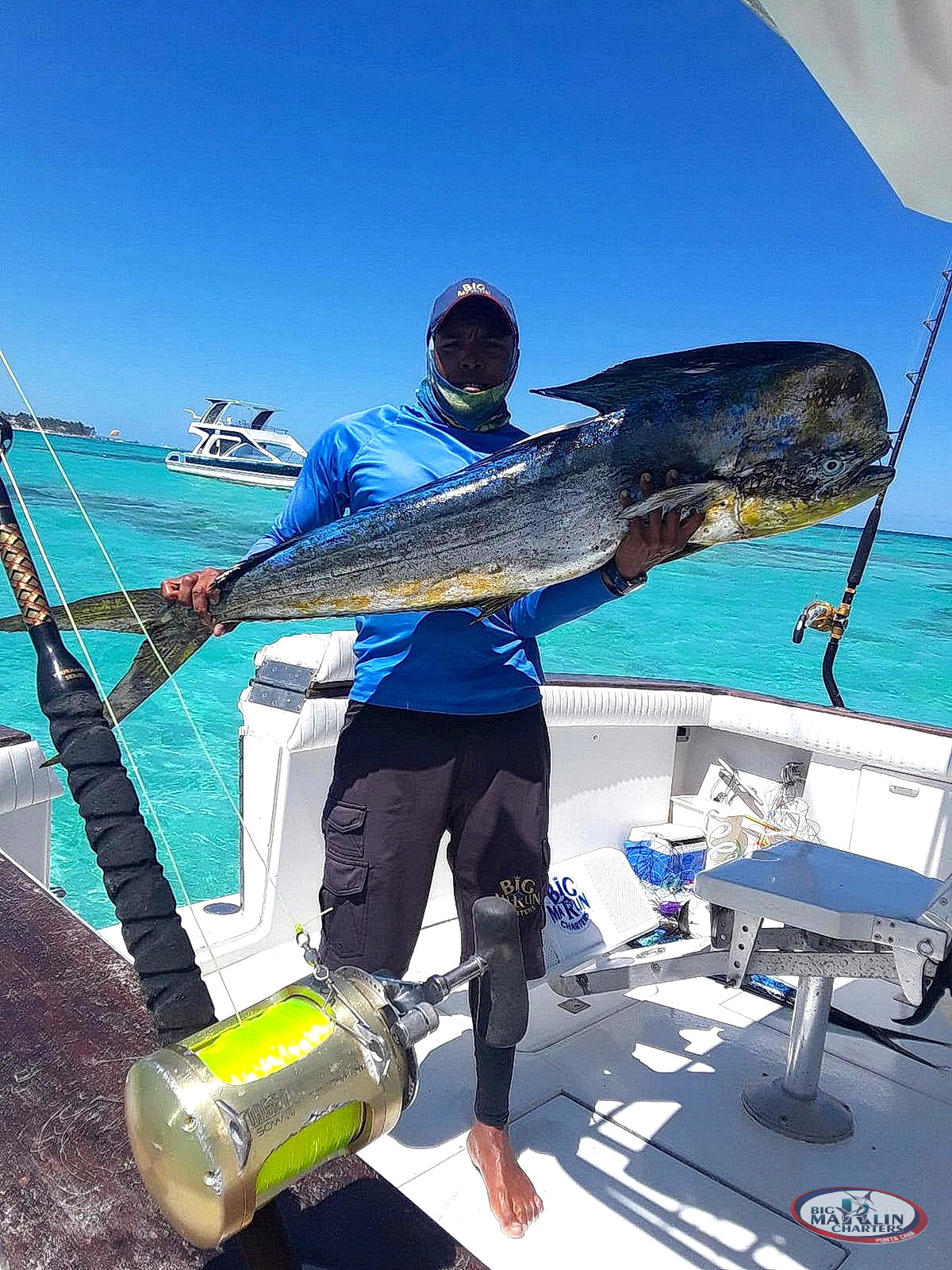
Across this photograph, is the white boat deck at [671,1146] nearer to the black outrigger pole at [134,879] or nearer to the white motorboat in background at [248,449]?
the black outrigger pole at [134,879]

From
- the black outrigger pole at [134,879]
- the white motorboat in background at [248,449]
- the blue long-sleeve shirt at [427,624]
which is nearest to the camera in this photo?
the black outrigger pole at [134,879]

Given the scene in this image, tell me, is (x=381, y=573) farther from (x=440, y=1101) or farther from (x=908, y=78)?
(x=440, y=1101)

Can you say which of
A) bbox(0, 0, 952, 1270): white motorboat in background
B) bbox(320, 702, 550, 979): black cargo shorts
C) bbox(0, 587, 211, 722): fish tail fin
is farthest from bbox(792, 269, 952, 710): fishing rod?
bbox(0, 587, 211, 722): fish tail fin

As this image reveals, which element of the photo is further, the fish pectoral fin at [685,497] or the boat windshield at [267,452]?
the boat windshield at [267,452]

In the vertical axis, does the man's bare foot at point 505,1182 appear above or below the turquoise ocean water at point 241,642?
above

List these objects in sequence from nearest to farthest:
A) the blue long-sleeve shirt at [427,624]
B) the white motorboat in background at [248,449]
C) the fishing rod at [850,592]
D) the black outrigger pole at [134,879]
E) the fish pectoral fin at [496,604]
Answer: the black outrigger pole at [134,879]
the fish pectoral fin at [496,604]
the blue long-sleeve shirt at [427,624]
the fishing rod at [850,592]
the white motorboat in background at [248,449]

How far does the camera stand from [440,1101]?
2.54m

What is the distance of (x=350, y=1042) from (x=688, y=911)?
3.12 meters

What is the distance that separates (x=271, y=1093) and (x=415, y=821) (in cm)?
119

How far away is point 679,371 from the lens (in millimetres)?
1644

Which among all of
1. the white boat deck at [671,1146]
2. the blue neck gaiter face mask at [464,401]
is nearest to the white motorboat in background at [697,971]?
the white boat deck at [671,1146]

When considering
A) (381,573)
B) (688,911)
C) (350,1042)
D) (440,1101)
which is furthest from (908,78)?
(688,911)

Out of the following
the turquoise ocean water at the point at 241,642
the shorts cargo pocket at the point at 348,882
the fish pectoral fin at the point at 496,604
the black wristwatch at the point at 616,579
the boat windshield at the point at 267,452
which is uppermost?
the boat windshield at the point at 267,452

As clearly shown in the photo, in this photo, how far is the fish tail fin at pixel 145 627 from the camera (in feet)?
6.26
